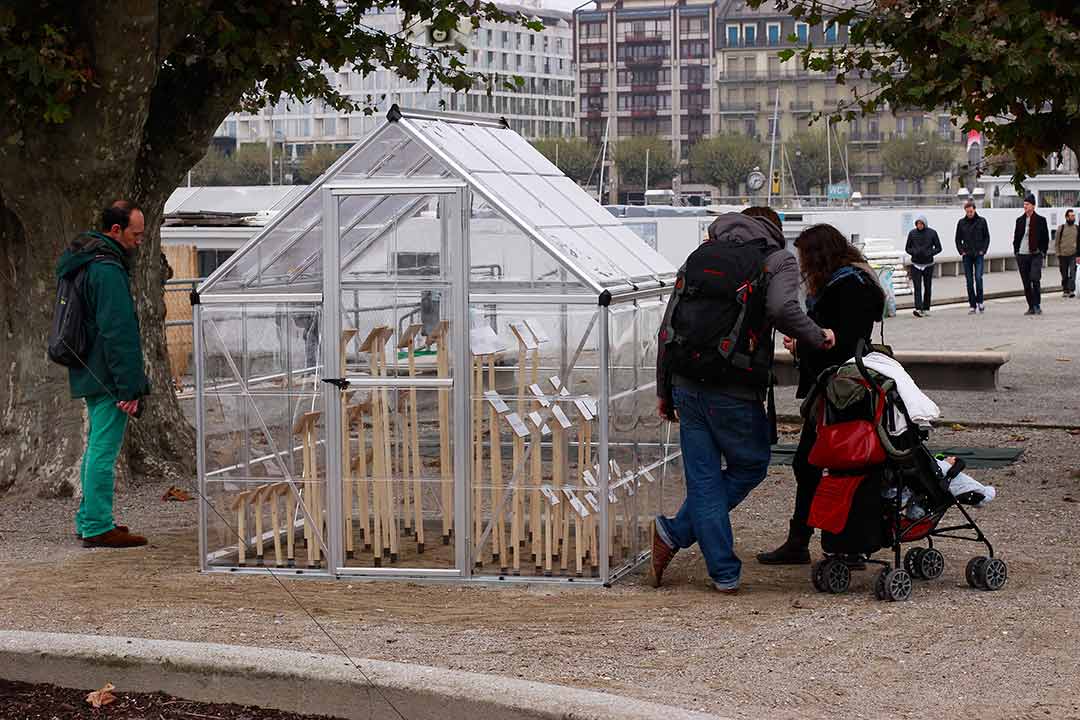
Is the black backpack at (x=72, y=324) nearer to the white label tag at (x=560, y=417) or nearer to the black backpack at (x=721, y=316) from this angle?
the white label tag at (x=560, y=417)

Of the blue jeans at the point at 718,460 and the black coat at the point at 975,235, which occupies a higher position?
the black coat at the point at 975,235

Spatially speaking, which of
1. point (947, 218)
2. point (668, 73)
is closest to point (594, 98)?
point (668, 73)

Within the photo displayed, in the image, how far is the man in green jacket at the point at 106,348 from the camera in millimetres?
8773

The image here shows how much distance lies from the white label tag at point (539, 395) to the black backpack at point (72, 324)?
2.42 meters

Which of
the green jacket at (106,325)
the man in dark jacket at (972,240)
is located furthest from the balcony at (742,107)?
the green jacket at (106,325)

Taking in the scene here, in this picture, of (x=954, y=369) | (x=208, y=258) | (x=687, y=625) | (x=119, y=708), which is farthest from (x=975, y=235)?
(x=119, y=708)

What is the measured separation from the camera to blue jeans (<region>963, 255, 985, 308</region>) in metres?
28.2

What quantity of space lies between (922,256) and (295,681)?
23.5 m

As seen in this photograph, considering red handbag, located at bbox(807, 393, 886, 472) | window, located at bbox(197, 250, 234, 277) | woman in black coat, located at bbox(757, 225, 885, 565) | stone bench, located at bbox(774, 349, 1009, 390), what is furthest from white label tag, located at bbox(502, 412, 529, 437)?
window, located at bbox(197, 250, 234, 277)

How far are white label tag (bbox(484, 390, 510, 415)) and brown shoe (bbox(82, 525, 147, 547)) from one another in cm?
248

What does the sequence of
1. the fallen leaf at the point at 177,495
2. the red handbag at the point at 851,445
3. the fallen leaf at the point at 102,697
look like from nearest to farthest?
the fallen leaf at the point at 102,697, the red handbag at the point at 851,445, the fallen leaf at the point at 177,495

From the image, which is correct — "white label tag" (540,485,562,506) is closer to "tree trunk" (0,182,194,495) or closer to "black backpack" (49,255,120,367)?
"black backpack" (49,255,120,367)

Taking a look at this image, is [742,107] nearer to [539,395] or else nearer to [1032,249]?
[1032,249]

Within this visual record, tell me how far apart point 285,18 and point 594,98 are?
487 feet
